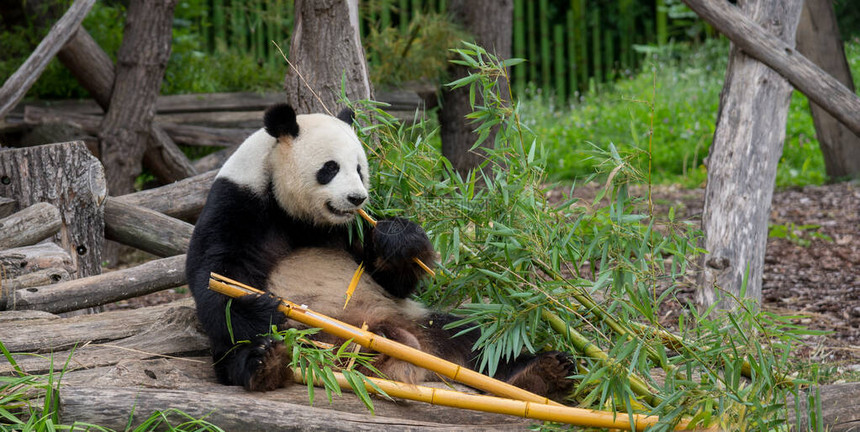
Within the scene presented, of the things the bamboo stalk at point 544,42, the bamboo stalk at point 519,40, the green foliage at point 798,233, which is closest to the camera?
the green foliage at point 798,233

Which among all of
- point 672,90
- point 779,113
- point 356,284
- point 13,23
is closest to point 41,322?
point 356,284

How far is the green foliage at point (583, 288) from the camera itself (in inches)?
88.4

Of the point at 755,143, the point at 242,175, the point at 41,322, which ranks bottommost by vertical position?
the point at 41,322

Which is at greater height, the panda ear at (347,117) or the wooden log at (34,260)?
the panda ear at (347,117)

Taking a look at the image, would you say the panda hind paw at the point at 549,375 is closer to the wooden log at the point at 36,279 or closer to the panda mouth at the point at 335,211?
the panda mouth at the point at 335,211

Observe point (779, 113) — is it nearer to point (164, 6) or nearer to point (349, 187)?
point (349, 187)

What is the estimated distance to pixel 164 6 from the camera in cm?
560

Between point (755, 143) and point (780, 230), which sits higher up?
point (755, 143)

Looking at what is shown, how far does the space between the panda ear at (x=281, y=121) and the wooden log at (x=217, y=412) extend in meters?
0.88

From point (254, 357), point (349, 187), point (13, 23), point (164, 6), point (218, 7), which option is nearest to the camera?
point (254, 357)

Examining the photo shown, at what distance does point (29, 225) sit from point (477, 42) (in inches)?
142

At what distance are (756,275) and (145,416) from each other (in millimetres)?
2961

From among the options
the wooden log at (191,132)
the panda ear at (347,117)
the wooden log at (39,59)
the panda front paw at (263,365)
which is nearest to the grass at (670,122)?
the wooden log at (191,132)

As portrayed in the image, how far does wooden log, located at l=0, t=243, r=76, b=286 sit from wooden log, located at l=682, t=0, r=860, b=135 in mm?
3408
